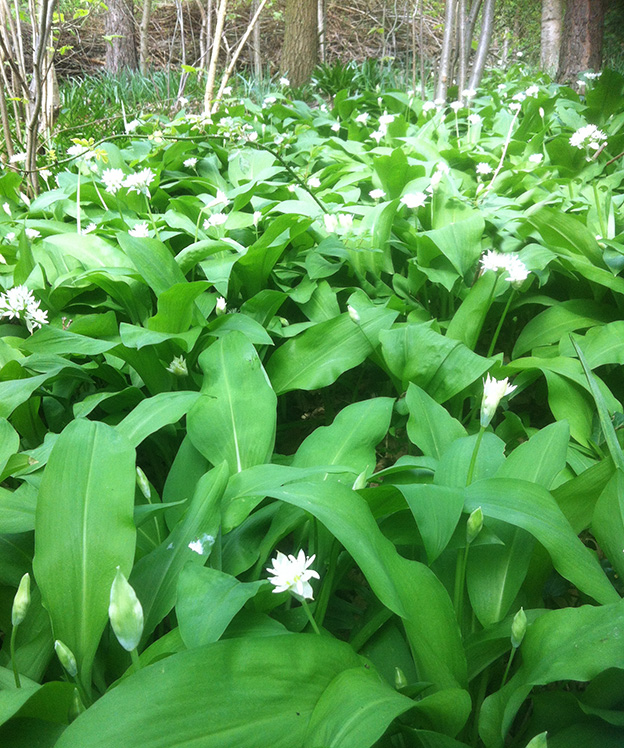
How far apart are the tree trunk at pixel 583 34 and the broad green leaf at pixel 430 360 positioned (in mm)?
5586

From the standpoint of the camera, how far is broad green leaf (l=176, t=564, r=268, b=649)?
2.76 feet

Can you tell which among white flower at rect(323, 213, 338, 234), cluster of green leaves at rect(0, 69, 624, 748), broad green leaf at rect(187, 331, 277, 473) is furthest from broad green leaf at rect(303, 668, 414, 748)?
white flower at rect(323, 213, 338, 234)

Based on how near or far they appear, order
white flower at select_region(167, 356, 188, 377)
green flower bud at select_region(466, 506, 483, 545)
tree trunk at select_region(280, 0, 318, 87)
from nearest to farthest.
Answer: green flower bud at select_region(466, 506, 483, 545) → white flower at select_region(167, 356, 188, 377) → tree trunk at select_region(280, 0, 318, 87)

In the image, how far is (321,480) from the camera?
3.66 ft

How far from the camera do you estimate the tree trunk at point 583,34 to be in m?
5.57

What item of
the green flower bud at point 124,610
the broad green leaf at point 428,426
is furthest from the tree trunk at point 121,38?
the green flower bud at point 124,610

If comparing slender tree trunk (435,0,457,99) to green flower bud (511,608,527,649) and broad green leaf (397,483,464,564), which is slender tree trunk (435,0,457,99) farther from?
green flower bud (511,608,527,649)

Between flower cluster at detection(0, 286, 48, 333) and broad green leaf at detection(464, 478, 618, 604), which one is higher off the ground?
flower cluster at detection(0, 286, 48, 333)

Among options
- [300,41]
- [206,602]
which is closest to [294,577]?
[206,602]

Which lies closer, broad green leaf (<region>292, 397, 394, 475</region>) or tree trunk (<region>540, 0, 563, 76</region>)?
broad green leaf (<region>292, 397, 394, 475</region>)

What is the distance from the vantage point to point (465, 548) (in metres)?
1.08

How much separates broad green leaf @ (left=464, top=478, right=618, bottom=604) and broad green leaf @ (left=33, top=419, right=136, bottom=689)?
64 centimetres

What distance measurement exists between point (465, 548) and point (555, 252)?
130 cm

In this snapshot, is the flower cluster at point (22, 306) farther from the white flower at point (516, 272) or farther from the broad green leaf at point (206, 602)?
the white flower at point (516, 272)
